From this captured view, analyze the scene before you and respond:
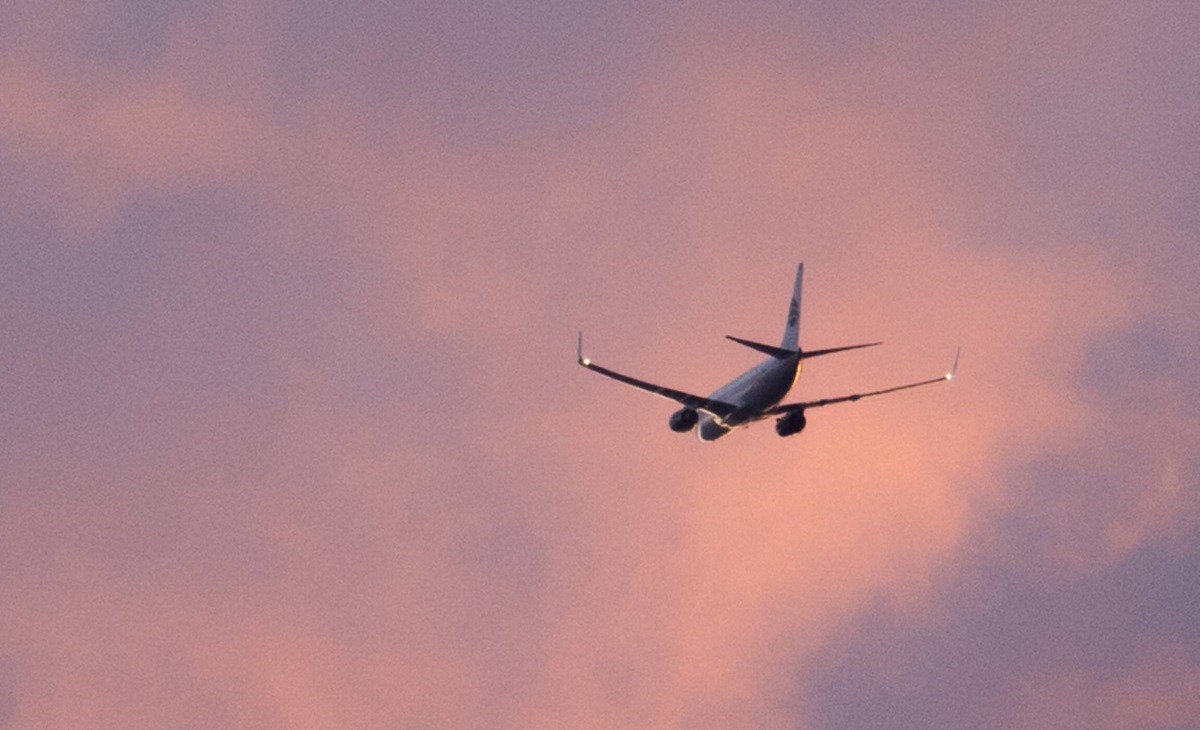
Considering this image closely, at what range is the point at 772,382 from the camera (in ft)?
403

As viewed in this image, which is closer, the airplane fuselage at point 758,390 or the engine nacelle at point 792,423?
the airplane fuselage at point 758,390

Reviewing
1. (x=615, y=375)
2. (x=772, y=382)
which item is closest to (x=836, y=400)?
(x=772, y=382)

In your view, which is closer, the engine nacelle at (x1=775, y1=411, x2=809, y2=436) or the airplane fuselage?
the airplane fuselage

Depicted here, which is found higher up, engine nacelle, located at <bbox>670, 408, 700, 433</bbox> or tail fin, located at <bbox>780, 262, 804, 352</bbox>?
tail fin, located at <bbox>780, 262, 804, 352</bbox>

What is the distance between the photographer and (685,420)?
426ft

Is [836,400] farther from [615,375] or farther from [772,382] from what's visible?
[615,375]

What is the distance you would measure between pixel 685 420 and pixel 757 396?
24.4 ft

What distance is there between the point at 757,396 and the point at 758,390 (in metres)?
0.41

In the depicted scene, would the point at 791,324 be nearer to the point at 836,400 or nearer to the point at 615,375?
the point at 836,400

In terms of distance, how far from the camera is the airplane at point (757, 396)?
4818 inches

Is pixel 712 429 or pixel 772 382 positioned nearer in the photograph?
pixel 772 382

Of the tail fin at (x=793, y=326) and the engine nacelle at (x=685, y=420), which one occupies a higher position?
the tail fin at (x=793, y=326)

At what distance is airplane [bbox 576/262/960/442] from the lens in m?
122

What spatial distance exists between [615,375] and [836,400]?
49.7 ft
